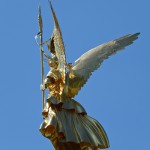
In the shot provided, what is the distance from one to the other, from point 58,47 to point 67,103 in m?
0.97

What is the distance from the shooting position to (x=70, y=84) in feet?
51.1

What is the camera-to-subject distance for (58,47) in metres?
15.7

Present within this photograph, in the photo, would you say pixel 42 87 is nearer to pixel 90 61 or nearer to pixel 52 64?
pixel 52 64

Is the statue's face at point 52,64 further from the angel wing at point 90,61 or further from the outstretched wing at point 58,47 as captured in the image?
the angel wing at point 90,61

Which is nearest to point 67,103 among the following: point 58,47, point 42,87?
point 42,87

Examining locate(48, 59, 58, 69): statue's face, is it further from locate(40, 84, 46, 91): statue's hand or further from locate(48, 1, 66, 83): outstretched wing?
locate(40, 84, 46, 91): statue's hand

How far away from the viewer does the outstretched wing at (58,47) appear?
15523mm

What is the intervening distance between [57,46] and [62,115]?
122cm

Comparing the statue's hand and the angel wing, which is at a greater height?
the angel wing

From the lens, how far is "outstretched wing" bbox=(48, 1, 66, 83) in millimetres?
15523

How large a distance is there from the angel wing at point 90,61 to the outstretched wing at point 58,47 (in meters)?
0.18

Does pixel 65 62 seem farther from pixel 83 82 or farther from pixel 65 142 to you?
pixel 65 142

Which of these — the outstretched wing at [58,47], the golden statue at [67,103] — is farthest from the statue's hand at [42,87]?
the outstretched wing at [58,47]

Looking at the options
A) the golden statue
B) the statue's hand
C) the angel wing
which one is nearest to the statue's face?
the golden statue
